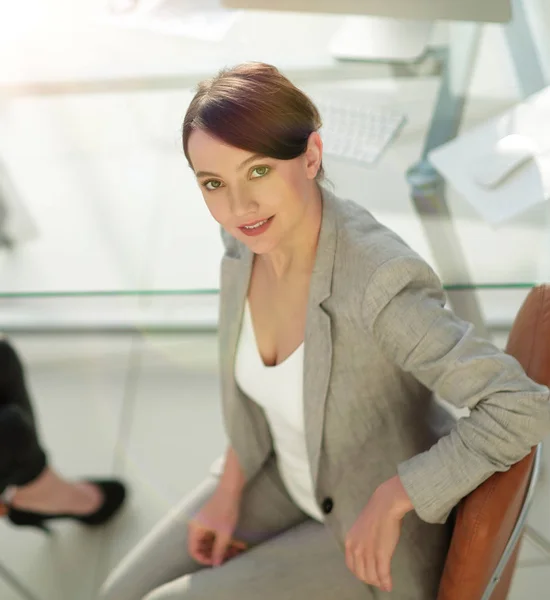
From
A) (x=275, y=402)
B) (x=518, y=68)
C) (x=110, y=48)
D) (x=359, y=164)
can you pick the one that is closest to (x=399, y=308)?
(x=275, y=402)

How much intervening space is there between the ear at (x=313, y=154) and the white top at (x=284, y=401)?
25 cm

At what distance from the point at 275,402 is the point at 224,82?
48 cm

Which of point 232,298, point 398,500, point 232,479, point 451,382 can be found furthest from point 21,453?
point 451,382

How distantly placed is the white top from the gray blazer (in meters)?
0.03

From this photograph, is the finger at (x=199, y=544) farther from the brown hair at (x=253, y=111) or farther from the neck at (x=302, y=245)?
the brown hair at (x=253, y=111)

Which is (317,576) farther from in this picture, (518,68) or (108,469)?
(518,68)

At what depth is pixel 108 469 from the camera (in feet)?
6.18

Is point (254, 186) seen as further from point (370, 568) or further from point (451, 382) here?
point (370, 568)

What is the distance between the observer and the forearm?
4.11ft

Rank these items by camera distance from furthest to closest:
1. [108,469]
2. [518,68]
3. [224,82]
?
[108,469] < [518,68] < [224,82]

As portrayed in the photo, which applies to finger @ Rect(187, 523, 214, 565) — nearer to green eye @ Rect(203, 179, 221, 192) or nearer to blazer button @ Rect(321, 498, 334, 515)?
blazer button @ Rect(321, 498, 334, 515)

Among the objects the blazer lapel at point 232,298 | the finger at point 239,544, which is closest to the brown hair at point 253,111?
the blazer lapel at point 232,298

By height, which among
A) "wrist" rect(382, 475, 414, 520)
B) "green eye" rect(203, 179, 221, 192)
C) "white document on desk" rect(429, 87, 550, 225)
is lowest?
"wrist" rect(382, 475, 414, 520)

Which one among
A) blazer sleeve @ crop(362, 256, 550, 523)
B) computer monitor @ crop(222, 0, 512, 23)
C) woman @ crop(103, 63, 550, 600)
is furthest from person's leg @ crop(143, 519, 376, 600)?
computer monitor @ crop(222, 0, 512, 23)
